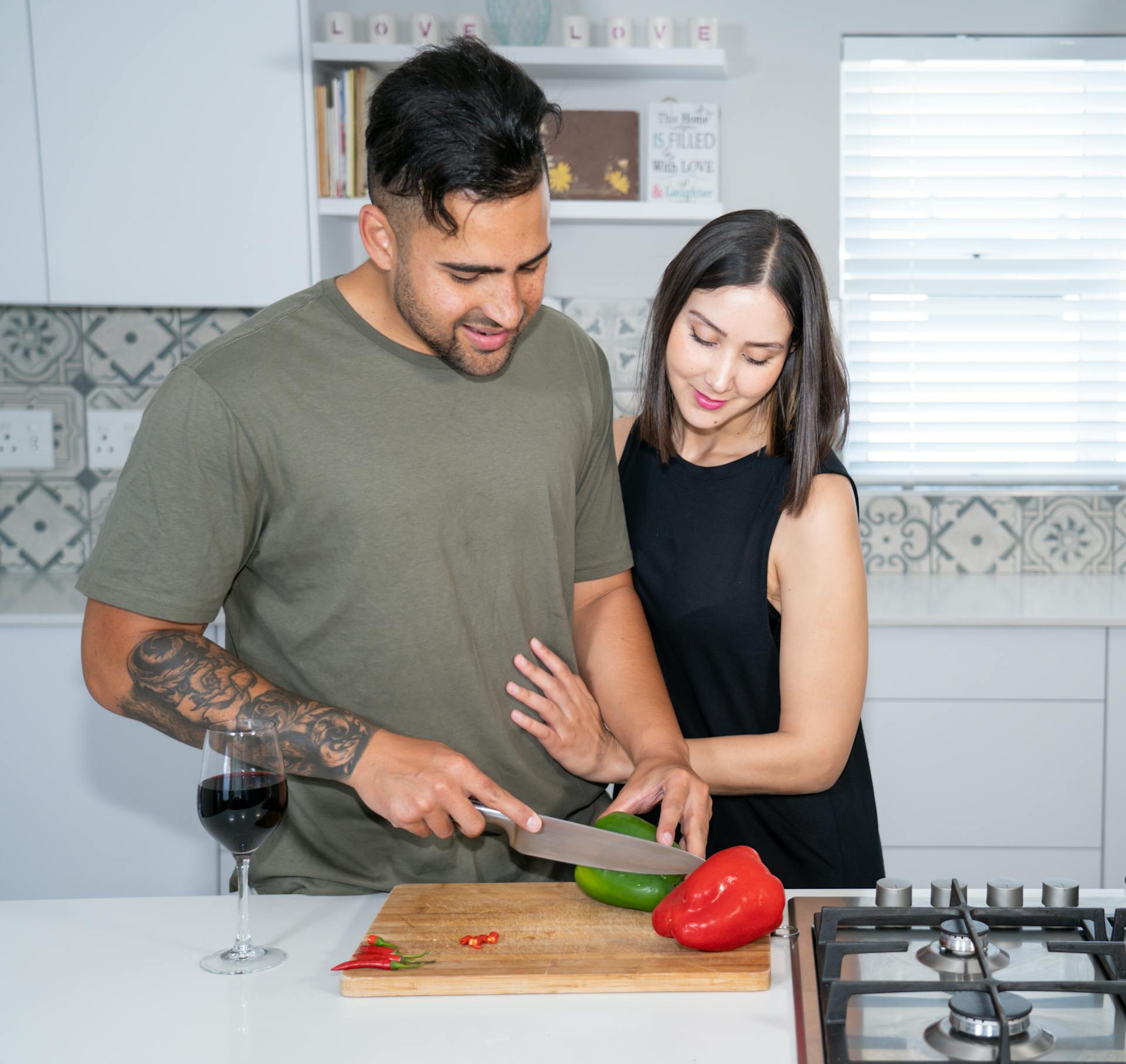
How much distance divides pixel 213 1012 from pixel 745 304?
3.29 ft

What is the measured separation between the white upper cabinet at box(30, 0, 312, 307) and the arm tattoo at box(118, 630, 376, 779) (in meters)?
1.61

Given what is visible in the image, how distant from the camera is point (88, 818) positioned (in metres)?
2.53

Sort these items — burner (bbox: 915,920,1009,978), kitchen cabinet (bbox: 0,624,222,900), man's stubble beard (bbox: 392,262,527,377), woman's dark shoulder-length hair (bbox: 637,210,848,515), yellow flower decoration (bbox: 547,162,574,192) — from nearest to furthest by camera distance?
burner (bbox: 915,920,1009,978), man's stubble beard (bbox: 392,262,527,377), woman's dark shoulder-length hair (bbox: 637,210,848,515), kitchen cabinet (bbox: 0,624,222,900), yellow flower decoration (bbox: 547,162,574,192)

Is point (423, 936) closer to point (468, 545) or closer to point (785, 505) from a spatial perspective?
point (468, 545)

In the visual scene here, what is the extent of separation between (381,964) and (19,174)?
227 centimetres

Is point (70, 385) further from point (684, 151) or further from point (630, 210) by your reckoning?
point (684, 151)

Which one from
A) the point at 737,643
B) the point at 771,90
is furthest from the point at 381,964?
the point at 771,90

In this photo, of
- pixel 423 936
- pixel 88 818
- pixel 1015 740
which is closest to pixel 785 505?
pixel 423 936

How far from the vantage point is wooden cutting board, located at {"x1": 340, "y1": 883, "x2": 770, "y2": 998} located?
3.26ft

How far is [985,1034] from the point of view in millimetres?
870

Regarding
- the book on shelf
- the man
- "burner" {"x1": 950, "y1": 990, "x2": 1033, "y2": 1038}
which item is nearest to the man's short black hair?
the man

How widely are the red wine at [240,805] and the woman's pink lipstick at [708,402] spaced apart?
76cm

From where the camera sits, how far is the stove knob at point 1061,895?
3.50 ft

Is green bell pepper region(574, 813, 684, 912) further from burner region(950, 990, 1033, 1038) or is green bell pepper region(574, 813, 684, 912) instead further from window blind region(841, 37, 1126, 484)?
window blind region(841, 37, 1126, 484)
